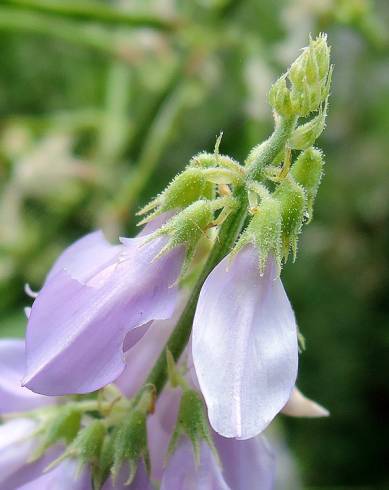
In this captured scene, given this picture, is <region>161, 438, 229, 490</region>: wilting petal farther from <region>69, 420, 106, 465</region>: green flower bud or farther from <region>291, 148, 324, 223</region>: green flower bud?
<region>291, 148, 324, 223</region>: green flower bud

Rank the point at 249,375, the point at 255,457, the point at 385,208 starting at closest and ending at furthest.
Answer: the point at 249,375, the point at 255,457, the point at 385,208

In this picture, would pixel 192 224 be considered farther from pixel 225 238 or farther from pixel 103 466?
pixel 103 466

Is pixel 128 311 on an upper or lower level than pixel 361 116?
upper

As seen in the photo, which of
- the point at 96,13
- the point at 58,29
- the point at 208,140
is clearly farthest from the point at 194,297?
the point at 208,140

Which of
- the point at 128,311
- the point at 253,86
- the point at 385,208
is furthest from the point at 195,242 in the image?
the point at 385,208

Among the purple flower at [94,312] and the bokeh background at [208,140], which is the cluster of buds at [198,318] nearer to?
the purple flower at [94,312]

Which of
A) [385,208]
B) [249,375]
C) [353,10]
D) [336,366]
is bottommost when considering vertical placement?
[336,366]

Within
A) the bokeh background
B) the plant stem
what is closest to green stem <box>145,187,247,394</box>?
the plant stem

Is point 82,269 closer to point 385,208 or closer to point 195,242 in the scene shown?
point 195,242
